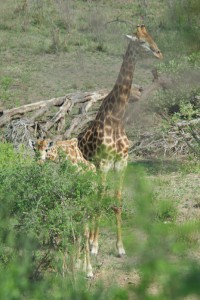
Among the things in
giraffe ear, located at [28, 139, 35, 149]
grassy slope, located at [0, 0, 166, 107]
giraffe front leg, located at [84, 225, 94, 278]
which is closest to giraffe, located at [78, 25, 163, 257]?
giraffe front leg, located at [84, 225, 94, 278]

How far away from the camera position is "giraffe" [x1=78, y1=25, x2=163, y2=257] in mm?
7480

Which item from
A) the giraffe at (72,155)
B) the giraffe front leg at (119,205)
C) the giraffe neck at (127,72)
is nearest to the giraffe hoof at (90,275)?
the giraffe at (72,155)

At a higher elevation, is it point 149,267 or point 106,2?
point 149,267

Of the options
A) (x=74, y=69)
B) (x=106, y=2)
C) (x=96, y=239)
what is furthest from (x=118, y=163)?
(x=106, y=2)

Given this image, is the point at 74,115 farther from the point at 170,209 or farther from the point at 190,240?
the point at 190,240

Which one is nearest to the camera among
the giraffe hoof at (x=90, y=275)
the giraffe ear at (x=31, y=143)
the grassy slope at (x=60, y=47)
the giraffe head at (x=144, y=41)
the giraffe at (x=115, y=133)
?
the giraffe hoof at (x=90, y=275)

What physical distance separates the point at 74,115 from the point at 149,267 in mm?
11830

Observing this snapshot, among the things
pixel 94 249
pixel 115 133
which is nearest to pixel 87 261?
pixel 94 249

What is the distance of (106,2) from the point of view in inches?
1085

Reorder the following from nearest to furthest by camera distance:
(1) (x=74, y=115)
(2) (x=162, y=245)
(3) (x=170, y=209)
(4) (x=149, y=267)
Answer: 1. (4) (x=149, y=267)
2. (2) (x=162, y=245)
3. (3) (x=170, y=209)
4. (1) (x=74, y=115)

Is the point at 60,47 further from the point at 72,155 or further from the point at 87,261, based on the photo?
the point at 87,261

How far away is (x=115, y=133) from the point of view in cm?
771

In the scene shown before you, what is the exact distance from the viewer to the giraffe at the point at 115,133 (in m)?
7.48

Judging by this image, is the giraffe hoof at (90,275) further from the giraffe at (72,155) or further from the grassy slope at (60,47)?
the grassy slope at (60,47)
